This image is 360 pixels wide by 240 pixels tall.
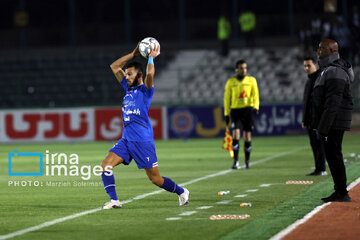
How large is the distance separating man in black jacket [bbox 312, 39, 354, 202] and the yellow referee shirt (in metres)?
6.65

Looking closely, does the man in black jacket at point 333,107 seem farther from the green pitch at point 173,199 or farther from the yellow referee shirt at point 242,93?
the yellow referee shirt at point 242,93

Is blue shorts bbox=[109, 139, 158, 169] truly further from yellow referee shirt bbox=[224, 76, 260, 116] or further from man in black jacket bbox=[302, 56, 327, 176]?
yellow referee shirt bbox=[224, 76, 260, 116]

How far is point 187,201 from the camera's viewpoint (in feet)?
40.0

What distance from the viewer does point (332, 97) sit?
11742mm

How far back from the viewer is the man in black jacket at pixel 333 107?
11.8 meters

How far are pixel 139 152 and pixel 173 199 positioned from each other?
5.42ft

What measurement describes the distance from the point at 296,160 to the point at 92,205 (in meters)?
9.36

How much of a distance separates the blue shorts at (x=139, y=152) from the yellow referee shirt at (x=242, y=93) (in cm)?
733

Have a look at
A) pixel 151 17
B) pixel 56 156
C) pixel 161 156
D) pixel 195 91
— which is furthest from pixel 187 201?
pixel 151 17

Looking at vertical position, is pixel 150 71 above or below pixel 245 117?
above

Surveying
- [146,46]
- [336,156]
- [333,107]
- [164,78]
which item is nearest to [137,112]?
[146,46]

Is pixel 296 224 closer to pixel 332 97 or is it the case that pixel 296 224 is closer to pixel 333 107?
pixel 333 107

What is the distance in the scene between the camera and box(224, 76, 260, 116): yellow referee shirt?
1883 centimetres

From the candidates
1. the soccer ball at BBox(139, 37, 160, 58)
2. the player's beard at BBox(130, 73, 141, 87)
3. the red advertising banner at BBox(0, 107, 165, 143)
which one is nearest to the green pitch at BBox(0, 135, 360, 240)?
the player's beard at BBox(130, 73, 141, 87)
